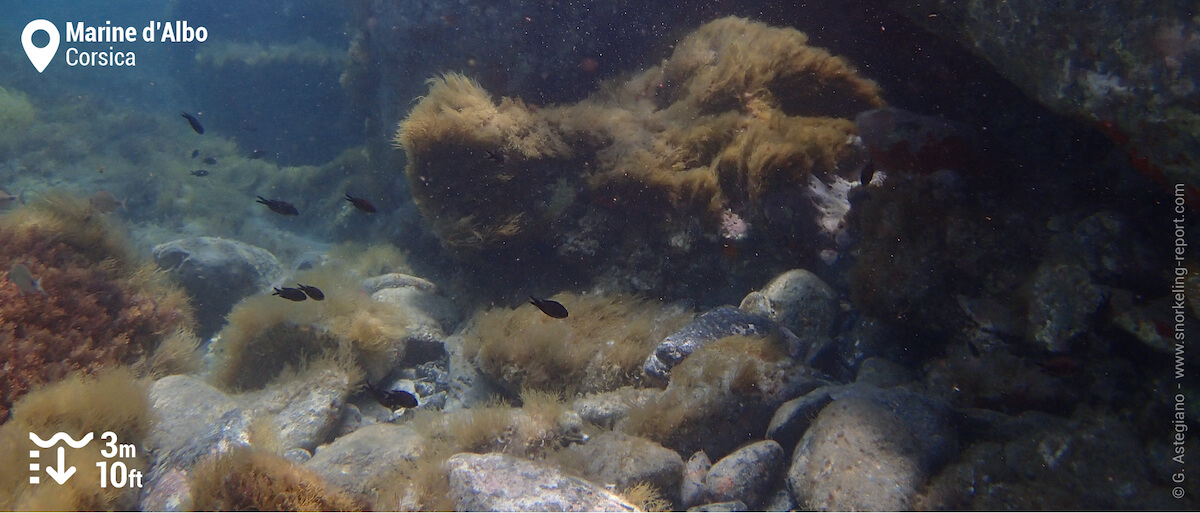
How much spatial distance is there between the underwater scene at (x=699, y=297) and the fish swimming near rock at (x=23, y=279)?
0.03 meters

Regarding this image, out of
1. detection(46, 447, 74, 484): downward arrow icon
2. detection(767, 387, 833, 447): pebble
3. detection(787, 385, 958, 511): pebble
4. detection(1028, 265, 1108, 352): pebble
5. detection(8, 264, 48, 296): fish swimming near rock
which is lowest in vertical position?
detection(767, 387, 833, 447): pebble

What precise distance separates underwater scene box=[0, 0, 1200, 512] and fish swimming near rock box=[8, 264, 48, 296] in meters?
0.03

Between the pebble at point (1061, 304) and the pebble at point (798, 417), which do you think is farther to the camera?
the pebble at point (798, 417)

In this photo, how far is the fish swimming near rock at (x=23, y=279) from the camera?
507cm

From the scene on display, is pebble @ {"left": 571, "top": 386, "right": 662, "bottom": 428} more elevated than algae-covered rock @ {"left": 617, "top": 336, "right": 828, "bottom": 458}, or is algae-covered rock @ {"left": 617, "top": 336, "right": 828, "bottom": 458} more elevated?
algae-covered rock @ {"left": 617, "top": 336, "right": 828, "bottom": 458}

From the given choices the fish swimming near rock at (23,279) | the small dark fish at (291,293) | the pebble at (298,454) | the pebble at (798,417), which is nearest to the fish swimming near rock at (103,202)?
the fish swimming near rock at (23,279)

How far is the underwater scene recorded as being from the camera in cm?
300

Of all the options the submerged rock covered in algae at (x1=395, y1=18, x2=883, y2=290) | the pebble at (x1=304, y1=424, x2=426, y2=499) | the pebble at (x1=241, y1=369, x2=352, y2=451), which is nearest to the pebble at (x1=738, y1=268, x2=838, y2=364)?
the submerged rock covered in algae at (x1=395, y1=18, x2=883, y2=290)

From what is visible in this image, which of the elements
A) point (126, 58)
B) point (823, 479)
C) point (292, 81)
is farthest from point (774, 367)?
point (126, 58)

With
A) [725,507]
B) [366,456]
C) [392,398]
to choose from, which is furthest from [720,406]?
[366,456]

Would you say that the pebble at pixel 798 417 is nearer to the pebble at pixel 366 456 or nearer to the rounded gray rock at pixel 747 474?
the rounded gray rock at pixel 747 474

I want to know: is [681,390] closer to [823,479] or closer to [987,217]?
[823,479]

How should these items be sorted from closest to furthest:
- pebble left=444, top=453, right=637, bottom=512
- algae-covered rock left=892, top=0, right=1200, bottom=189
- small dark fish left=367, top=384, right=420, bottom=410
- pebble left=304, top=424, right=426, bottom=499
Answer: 1. algae-covered rock left=892, top=0, right=1200, bottom=189
2. pebble left=444, top=453, right=637, bottom=512
3. pebble left=304, top=424, right=426, bottom=499
4. small dark fish left=367, top=384, right=420, bottom=410

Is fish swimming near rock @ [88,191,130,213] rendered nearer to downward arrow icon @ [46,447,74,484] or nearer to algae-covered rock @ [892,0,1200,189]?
downward arrow icon @ [46,447,74,484]
